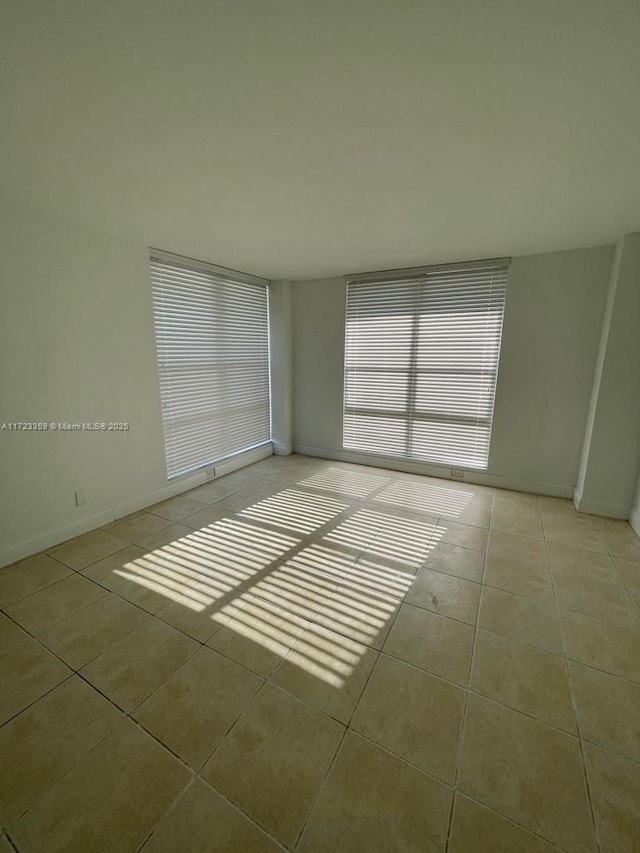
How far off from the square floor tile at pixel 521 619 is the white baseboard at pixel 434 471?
5.99 feet

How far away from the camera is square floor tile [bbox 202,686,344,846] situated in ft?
3.52

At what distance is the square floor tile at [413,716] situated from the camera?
1.23 meters

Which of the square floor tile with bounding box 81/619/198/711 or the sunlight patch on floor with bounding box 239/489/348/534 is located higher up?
the sunlight patch on floor with bounding box 239/489/348/534

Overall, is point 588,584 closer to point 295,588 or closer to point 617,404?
point 617,404

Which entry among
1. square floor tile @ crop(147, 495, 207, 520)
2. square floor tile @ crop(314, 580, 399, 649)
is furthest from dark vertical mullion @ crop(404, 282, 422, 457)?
square floor tile @ crop(147, 495, 207, 520)

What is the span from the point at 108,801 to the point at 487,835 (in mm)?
1210

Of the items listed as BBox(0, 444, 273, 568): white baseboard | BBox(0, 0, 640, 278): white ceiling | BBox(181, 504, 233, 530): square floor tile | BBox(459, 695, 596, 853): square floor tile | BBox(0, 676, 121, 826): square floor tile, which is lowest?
BBox(0, 676, 121, 826): square floor tile

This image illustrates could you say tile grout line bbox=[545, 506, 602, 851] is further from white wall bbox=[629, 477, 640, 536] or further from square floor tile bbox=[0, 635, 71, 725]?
square floor tile bbox=[0, 635, 71, 725]

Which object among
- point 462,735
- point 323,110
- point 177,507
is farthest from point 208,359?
point 462,735

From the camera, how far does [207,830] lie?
102 cm

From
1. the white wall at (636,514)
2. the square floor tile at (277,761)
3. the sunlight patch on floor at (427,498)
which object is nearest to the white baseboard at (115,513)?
the sunlight patch on floor at (427,498)

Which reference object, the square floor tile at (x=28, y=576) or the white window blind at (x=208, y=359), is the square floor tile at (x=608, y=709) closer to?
the square floor tile at (x=28, y=576)

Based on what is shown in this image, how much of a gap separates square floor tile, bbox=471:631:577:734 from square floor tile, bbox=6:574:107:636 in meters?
2.14

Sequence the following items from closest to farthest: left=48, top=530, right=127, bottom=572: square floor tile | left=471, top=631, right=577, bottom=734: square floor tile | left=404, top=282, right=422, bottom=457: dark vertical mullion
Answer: left=471, top=631, right=577, bottom=734: square floor tile, left=48, top=530, right=127, bottom=572: square floor tile, left=404, top=282, right=422, bottom=457: dark vertical mullion
